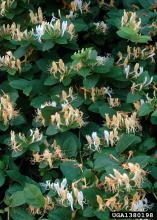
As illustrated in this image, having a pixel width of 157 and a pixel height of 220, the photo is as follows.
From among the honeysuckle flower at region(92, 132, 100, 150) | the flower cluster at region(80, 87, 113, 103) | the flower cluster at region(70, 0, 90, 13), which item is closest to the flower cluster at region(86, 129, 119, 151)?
the honeysuckle flower at region(92, 132, 100, 150)

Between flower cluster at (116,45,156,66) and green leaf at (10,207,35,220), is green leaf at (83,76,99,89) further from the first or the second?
green leaf at (10,207,35,220)

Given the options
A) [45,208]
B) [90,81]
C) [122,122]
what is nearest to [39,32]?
[90,81]

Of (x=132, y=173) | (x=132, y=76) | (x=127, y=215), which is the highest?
(x=132, y=76)

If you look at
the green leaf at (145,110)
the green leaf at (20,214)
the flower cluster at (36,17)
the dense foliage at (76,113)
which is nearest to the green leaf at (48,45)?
the dense foliage at (76,113)

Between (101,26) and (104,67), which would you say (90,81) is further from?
(101,26)

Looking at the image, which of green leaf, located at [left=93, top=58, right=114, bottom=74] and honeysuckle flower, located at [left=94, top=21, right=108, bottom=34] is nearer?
green leaf, located at [left=93, top=58, right=114, bottom=74]

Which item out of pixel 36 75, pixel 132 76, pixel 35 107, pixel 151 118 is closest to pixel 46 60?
pixel 36 75

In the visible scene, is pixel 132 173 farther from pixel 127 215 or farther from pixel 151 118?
pixel 151 118
